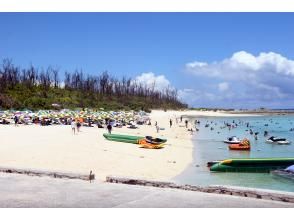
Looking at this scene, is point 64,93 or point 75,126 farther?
point 64,93

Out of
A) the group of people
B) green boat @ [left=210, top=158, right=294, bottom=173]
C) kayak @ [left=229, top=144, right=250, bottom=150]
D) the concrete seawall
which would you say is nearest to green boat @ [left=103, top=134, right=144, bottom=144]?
the group of people

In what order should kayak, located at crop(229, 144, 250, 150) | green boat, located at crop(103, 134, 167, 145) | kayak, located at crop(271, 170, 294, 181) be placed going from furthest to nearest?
kayak, located at crop(229, 144, 250, 150) < green boat, located at crop(103, 134, 167, 145) < kayak, located at crop(271, 170, 294, 181)

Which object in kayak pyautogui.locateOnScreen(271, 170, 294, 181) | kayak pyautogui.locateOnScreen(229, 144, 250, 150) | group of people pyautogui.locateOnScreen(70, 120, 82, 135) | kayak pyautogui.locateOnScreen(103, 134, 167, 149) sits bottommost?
kayak pyautogui.locateOnScreen(271, 170, 294, 181)

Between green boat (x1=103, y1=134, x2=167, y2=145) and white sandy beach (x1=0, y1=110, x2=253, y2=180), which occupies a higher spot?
green boat (x1=103, y1=134, x2=167, y2=145)

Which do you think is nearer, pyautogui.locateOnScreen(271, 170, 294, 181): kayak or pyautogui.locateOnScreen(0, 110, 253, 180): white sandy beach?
pyautogui.locateOnScreen(271, 170, 294, 181): kayak

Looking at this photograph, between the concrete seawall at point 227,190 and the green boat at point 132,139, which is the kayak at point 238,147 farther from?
the concrete seawall at point 227,190

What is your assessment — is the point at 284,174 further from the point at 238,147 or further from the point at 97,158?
the point at 238,147

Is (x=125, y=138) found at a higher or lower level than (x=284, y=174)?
higher

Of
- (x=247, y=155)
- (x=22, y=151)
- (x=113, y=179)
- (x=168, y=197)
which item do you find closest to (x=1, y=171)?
(x=113, y=179)

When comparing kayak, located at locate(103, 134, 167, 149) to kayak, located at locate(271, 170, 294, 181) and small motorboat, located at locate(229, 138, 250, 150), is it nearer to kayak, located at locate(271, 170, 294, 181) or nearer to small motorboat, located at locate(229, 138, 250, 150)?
small motorboat, located at locate(229, 138, 250, 150)

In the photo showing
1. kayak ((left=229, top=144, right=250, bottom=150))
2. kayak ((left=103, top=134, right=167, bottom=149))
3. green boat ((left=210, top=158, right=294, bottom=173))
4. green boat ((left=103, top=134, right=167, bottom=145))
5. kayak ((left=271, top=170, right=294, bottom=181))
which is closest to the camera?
kayak ((left=271, top=170, right=294, bottom=181))

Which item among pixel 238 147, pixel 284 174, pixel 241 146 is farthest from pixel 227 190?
pixel 241 146

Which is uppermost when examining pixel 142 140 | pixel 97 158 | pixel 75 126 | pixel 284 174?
pixel 75 126

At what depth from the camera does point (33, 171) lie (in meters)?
11.1
